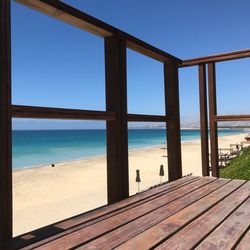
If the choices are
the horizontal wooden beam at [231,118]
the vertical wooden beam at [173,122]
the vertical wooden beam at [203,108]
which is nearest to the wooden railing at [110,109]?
the vertical wooden beam at [173,122]

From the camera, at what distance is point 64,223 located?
172 centimetres

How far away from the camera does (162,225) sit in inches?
64.4

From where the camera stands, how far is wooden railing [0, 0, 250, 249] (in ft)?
4.88

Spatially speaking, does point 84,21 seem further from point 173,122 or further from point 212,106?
point 212,106

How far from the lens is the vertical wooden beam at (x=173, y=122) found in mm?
3271

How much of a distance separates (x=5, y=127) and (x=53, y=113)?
1.05 feet

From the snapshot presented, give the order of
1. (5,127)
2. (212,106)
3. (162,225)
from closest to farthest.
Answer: (5,127)
(162,225)
(212,106)

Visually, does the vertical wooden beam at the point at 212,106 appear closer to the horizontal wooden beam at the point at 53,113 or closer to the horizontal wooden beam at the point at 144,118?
the horizontal wooden beam at the point at 144,118

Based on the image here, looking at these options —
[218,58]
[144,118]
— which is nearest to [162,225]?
[144,118]

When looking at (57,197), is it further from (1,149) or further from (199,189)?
(1,149)

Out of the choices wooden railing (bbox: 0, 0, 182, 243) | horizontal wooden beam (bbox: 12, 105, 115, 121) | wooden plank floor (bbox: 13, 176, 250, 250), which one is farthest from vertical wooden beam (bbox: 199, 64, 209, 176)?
horizontal wooden beam (bbox: 12, 105, 115, 121)

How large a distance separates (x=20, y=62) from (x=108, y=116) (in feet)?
141

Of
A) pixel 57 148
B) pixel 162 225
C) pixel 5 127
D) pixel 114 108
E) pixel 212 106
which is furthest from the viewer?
pixel 57 148

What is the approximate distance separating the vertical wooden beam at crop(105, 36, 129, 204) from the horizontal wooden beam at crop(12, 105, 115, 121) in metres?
0.22
